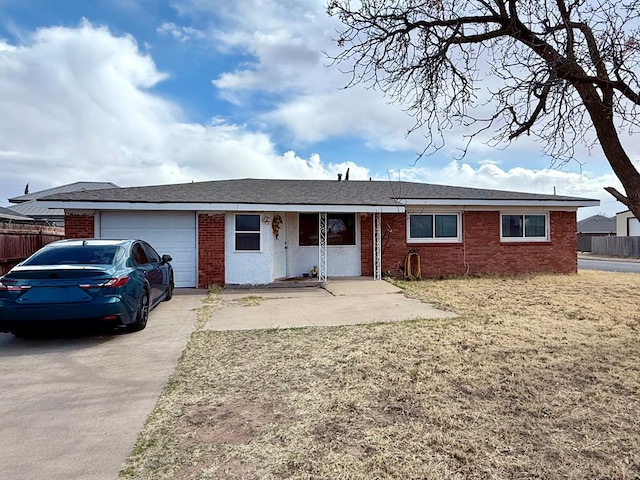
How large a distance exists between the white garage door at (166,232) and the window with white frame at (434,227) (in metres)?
6.91

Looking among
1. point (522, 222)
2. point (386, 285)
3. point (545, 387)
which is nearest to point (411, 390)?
point (545, 387)

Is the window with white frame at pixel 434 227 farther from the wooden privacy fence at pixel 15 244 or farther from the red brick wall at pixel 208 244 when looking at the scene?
the wooden privacy fence at pixel 15 244

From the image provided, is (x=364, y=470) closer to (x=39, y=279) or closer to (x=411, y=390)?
(x=411, y=390)

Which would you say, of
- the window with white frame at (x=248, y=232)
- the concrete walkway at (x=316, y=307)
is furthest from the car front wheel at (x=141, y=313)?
the window with white frame at (x=248, y=232)

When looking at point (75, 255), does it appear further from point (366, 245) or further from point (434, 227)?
point (434, 227)

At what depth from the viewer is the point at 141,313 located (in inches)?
271

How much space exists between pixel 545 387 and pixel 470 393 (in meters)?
0.80

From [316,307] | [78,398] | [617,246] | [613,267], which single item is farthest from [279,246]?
[617,246]

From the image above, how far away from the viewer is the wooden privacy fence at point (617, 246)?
107ft

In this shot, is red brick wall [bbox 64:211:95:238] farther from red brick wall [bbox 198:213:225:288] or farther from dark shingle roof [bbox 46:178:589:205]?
red brick wall [bbox 198:213:225:288]

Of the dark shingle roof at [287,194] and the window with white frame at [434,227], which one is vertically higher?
the dark shingle roof at [287,194]

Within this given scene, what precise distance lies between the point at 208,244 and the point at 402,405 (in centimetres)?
918

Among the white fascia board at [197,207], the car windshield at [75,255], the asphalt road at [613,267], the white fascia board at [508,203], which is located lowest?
the asphalt road at [613,267]

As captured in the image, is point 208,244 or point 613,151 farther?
point 208,244
